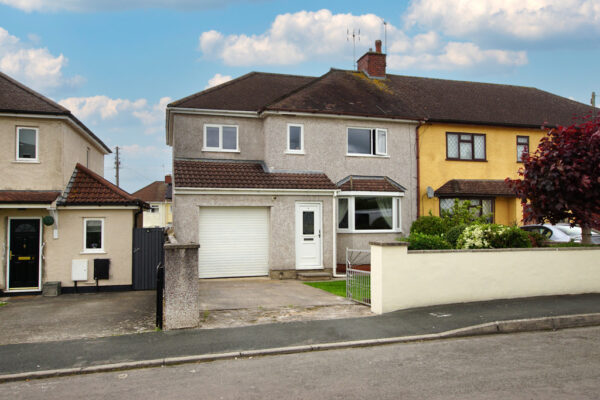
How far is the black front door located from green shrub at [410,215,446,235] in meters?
12.3

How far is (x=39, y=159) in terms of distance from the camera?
14.5 m

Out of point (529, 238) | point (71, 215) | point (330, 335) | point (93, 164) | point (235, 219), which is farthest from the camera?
point (93, 164)

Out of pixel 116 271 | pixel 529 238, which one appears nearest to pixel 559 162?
pixel 529 238

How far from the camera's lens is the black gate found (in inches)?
581

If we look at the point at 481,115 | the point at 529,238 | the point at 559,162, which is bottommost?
the point at 529,238

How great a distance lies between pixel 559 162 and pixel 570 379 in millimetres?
7310

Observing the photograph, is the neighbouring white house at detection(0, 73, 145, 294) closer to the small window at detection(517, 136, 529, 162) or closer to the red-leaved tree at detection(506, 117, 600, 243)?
the red-leaved tree at detection(506, 117, 600, 243)

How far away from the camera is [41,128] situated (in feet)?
47.7

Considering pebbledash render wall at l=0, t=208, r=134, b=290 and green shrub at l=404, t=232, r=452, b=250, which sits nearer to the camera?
green shrub at l=404, t=232, r=452, b=250

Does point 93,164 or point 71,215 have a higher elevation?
point 93,164

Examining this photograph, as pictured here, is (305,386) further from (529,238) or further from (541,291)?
(529,238)

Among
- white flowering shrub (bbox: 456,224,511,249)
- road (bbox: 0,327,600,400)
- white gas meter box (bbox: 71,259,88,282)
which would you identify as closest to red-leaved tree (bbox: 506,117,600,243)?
white flowering shrub (bbox: 456,224,511,249)

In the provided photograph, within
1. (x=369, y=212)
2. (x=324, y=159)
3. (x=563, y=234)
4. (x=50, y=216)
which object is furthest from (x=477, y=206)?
(x=50, y=216)

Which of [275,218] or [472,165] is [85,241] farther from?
[472,165]
